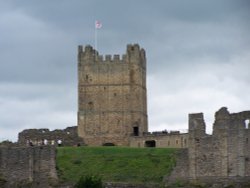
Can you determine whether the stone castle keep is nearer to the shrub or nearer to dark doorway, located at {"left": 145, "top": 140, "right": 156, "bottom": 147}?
dark doorway, located at {"left": 145, "top": 140, "right": 156, "bottom": 147}

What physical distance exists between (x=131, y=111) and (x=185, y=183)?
21.3 meters

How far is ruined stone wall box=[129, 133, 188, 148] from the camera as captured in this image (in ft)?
318

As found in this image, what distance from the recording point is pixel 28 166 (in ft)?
277

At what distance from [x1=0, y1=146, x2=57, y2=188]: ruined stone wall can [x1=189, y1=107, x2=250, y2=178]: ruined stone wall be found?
10688 mm

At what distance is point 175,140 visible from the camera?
97.8 metres

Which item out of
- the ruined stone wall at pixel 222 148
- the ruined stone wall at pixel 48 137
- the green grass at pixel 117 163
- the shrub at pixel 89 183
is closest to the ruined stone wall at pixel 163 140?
the ruined stone wall at pixel 48 137

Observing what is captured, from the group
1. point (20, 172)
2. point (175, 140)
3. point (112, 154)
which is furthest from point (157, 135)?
point (20, 172)

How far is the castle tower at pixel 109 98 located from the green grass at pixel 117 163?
11.6 metres

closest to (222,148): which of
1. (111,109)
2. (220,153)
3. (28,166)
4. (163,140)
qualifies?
(220,153)

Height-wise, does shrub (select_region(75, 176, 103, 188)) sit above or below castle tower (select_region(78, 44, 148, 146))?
below

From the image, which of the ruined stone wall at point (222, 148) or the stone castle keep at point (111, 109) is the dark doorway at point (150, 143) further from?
the ruined stone wall at point (222, 148)

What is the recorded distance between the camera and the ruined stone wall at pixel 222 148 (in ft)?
271

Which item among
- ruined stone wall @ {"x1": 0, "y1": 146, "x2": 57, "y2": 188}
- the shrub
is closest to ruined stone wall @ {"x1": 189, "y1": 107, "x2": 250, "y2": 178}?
ruined stone wall @ {"x1": 0, "y1": 146, "x2": 57, "y2": 188}

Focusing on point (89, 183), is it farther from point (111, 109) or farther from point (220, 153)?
point (111, 109)
